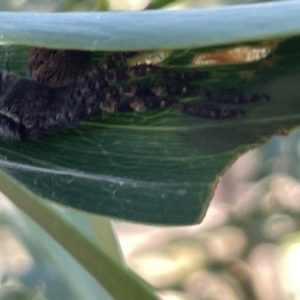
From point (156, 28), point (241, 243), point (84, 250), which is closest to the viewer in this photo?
point (156, 28)

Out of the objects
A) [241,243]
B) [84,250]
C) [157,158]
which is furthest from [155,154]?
[241,243]

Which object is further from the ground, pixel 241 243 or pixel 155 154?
pixel 241 243

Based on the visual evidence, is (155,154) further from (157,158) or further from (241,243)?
(241,243)

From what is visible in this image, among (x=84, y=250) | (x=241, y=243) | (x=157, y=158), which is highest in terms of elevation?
(x=241, y=243)

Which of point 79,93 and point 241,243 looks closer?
point 79,93

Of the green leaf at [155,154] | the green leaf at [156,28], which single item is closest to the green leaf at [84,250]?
the green leaf at [155,154]

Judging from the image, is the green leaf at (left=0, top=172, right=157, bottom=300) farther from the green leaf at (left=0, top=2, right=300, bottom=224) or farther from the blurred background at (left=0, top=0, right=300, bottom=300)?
the blurred background at (left=0, top=0, right=300, bottom=300)

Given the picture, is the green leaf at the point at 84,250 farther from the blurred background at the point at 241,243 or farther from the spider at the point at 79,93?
the blurred background at the point at 241,243

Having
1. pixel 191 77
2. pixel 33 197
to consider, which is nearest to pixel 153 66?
pixel 191 77

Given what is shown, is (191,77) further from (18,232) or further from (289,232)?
(289,232)
